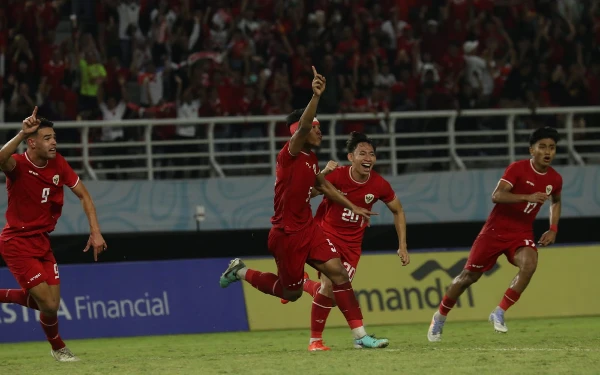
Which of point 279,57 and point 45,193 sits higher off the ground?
point 279,57

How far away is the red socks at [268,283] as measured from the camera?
11383mm

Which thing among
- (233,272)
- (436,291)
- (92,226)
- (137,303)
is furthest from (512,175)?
(137,303)

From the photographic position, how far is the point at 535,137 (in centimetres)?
1288

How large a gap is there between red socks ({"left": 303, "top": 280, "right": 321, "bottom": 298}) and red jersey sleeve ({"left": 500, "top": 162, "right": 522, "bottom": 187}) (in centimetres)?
239

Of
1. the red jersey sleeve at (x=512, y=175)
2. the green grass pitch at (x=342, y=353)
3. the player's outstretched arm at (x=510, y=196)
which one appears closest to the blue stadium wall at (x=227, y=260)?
the green grass pitch at (x=342, y=353)

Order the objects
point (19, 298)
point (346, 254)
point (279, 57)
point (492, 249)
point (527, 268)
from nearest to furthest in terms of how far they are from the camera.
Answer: point (19, 298) → point (346, 254) → point (527, 268) → point (492, 249) → point (279, 57)

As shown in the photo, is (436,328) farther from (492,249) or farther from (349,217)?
(349,217)

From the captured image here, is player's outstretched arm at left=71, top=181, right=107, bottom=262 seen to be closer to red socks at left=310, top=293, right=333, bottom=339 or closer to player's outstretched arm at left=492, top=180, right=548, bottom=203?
red socks at left=310, top=293, right=333, bottom=339

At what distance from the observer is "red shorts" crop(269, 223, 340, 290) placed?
11031mm

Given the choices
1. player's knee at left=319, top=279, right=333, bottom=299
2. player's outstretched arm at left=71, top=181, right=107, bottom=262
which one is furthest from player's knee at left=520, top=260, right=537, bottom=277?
player's outstretched arm at left=71, top=181, right=107, bottom=262

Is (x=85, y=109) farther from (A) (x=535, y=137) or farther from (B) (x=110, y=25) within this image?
(A) (x=535, y=137)

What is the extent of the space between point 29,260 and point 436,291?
7011 mm

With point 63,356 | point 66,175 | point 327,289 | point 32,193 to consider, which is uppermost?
point 66,175

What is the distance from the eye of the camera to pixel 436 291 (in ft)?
54.3
